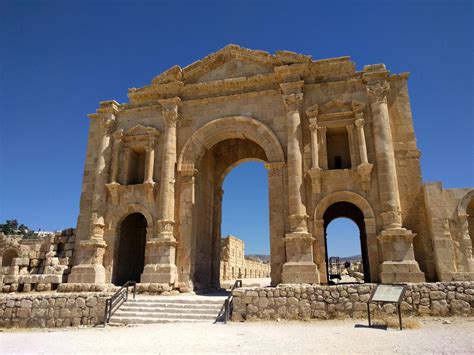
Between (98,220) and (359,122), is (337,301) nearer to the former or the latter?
(359,122)

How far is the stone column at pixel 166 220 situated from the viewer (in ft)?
46.1

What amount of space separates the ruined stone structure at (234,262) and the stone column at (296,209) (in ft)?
52.8

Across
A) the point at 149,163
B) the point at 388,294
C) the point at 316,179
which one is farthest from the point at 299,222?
the point at 149,163

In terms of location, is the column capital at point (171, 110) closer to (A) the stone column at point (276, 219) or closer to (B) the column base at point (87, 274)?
(A) the stone column at point (276, 219)

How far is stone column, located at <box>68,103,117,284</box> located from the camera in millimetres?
14953

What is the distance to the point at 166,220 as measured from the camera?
14.7 metres

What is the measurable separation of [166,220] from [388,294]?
29.6 feet

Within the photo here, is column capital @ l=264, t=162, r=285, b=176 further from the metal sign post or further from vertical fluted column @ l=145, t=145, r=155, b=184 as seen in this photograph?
the metal sign post

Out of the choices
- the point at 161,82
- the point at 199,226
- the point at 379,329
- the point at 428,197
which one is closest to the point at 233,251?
the point at 199,226

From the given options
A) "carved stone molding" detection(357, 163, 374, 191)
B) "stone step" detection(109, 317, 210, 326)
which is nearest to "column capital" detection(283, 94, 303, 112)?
"carved stone molding" detection(357, 163, 374, 191)

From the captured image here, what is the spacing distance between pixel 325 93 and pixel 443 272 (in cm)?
793

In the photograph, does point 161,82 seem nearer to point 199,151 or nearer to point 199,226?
point 199,151

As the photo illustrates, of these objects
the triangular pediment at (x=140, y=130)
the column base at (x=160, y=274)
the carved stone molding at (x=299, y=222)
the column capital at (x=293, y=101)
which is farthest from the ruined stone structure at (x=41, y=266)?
the column capital at (x=293, y=101)

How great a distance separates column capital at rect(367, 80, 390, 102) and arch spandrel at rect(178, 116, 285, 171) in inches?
161
